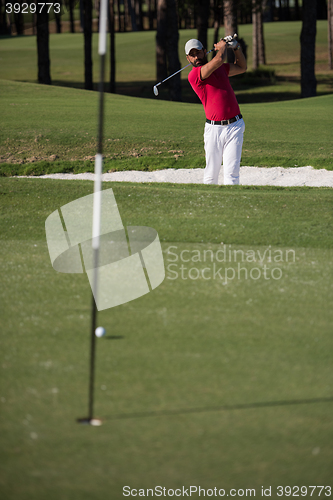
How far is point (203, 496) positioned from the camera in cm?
201

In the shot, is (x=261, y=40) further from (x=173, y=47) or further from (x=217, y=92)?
(x=217, y=92)

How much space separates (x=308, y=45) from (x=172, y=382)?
19.0 meters

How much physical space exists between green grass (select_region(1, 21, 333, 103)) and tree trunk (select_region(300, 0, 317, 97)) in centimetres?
542

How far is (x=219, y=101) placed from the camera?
6.89 meters

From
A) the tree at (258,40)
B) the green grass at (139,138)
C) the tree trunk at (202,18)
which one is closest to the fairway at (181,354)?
the green grass at (139,138)

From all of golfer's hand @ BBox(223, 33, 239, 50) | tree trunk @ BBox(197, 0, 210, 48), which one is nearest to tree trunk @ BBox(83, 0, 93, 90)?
tree trunk @ BBox(197, 0, 210, 48)

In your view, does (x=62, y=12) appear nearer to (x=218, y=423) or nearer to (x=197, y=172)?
(x=197, y=172)

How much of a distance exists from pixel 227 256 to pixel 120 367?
2.24m

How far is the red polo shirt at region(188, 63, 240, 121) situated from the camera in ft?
22.3

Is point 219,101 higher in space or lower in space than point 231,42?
lower

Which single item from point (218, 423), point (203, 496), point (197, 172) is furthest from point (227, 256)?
point (197, 172)

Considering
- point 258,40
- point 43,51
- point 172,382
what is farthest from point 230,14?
point 172,382

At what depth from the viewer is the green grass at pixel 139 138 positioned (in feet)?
34.3

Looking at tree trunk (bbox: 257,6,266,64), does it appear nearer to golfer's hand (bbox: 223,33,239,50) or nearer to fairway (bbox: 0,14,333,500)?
golfer's hand (bbox: 223,33,239,50)
